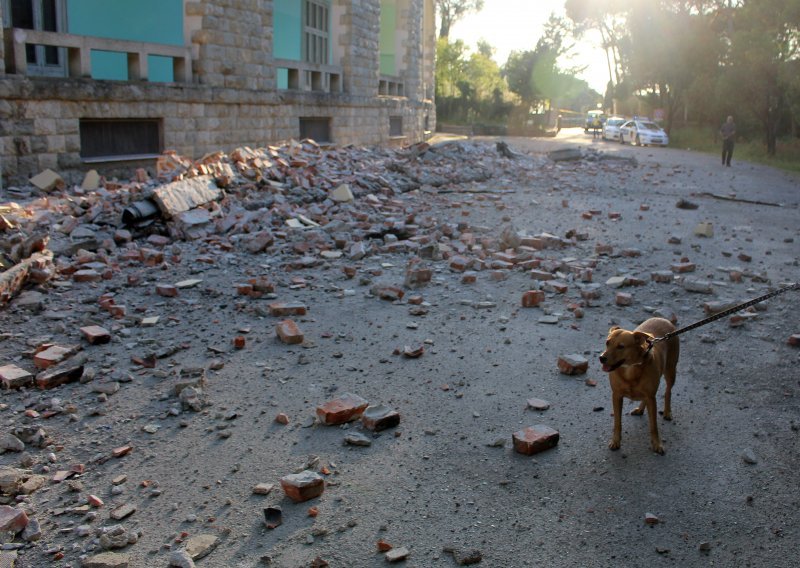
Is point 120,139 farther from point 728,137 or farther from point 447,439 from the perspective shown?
point 728,137

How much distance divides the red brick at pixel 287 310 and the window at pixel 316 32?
15360mm

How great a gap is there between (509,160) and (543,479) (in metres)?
17.8

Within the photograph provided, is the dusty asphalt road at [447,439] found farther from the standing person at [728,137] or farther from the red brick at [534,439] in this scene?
the standing person at [728,137]

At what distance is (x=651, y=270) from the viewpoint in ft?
27.2

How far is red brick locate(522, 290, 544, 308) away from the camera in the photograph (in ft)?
22.8

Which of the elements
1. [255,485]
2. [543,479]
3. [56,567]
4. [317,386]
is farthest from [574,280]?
[56,567]

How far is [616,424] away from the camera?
13.7 feet

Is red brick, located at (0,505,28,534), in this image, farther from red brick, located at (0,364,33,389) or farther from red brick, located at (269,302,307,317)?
red brick, located at (269,302,307,317)

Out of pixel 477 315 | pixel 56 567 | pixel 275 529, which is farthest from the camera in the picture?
pixel 477 315

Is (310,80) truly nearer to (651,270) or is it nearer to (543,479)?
(651,270)

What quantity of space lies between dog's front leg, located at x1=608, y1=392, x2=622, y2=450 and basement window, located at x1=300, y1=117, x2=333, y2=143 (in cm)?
1599

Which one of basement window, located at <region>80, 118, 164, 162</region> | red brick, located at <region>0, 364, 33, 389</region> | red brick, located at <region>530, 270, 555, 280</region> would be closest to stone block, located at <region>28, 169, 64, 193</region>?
basement window, located at <region>80, 118, 164, 162</region>

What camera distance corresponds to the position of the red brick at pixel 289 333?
19.3 feet

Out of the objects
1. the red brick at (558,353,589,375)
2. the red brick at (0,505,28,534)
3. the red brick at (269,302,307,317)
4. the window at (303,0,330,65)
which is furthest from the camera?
the window at (303,0,330,65)
